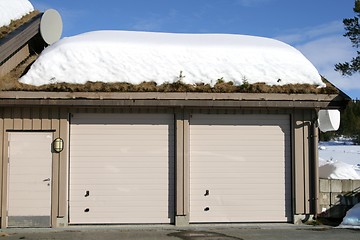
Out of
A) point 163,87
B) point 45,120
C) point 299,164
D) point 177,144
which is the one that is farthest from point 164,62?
point 299,164

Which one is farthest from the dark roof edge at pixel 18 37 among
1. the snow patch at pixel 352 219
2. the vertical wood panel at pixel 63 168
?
the snow patch at pixel 352 219

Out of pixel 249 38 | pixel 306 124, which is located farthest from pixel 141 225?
pixel 249 38

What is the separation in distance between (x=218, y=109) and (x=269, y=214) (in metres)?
2.87

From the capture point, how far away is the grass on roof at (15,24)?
14038mm

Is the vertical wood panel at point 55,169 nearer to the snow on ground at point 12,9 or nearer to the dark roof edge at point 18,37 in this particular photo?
the dark roof edge at point 18,37

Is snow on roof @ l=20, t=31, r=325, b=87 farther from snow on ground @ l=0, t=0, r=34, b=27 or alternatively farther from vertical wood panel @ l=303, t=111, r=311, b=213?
snow on ground @ l=0, t=0, r=34, b=27

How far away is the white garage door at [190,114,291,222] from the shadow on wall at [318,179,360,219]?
951 millimetres

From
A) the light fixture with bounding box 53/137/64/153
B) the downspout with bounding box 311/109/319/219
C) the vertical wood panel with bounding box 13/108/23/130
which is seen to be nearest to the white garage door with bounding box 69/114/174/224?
the light fixture with bounding box 53/137/64/153

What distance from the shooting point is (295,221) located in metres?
11.5

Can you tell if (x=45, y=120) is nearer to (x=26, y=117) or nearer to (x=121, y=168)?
(x=26, y=117)

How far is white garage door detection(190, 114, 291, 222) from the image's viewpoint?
11516mm

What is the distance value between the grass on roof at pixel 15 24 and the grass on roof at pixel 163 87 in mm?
2658

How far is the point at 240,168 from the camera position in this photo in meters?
11.7

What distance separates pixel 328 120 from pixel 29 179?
855cm
